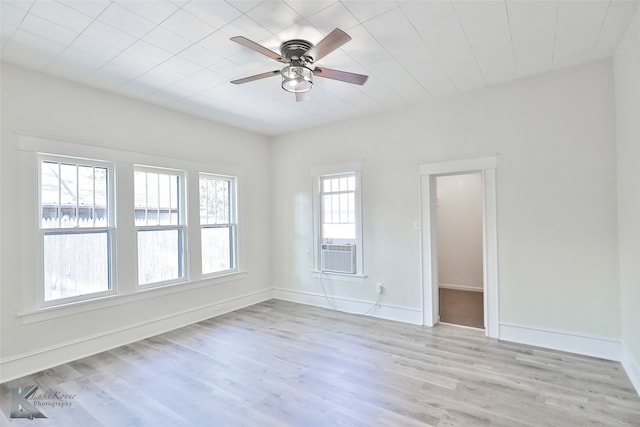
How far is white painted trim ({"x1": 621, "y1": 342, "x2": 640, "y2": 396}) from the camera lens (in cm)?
251

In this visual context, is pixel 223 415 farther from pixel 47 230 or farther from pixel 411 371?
pixel 47 230

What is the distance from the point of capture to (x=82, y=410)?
94.0 inches

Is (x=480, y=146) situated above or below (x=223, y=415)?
above

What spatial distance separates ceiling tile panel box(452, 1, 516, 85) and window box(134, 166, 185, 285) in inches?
152

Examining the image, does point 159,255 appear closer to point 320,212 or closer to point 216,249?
point 216,249

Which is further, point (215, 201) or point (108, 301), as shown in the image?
point (215, 201)

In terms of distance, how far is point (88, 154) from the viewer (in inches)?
135

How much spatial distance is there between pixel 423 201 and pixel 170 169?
3515 mm

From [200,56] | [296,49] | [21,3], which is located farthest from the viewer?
[200,56]

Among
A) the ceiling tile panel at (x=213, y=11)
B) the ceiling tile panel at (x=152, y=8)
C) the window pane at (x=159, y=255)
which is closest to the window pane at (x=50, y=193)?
the window pane at (x=159, y=255)

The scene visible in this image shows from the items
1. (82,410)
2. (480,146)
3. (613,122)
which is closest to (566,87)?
(613,122)

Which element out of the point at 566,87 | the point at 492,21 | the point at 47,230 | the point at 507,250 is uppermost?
the point at 492,21

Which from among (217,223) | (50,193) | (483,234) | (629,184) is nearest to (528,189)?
(483,234)

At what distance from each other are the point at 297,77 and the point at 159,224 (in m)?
2.84
